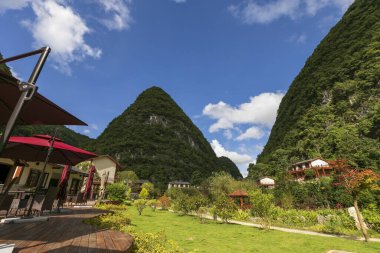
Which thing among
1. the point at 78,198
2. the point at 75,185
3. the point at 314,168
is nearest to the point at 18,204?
the point at 78,198

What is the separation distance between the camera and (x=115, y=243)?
403 cm

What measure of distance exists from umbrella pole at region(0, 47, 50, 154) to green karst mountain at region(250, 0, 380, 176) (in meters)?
46.2

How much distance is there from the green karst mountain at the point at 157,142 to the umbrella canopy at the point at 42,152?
80683mm

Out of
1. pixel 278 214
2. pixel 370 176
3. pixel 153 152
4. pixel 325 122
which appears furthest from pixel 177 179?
pixel 370 176

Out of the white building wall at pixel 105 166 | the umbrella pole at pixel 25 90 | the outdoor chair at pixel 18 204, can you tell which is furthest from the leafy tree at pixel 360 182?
the white building wall at pixel 105 166

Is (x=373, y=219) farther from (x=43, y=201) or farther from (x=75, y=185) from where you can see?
(x=75, y=185)

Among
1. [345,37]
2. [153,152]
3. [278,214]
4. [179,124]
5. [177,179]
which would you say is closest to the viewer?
[278,214]

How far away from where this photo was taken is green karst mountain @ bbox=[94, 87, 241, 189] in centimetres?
10556

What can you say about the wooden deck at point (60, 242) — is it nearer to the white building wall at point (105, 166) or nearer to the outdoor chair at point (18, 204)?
the outdoor chair at point (18, 204)

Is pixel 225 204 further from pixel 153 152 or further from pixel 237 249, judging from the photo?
pixel 153 152

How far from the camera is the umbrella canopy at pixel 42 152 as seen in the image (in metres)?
6.98

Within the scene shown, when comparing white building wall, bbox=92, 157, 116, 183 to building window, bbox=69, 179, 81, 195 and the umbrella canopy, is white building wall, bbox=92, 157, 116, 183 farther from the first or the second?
the umbrella canopy

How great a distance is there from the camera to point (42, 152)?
8250mm

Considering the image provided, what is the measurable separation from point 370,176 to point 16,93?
1560 centimetres
